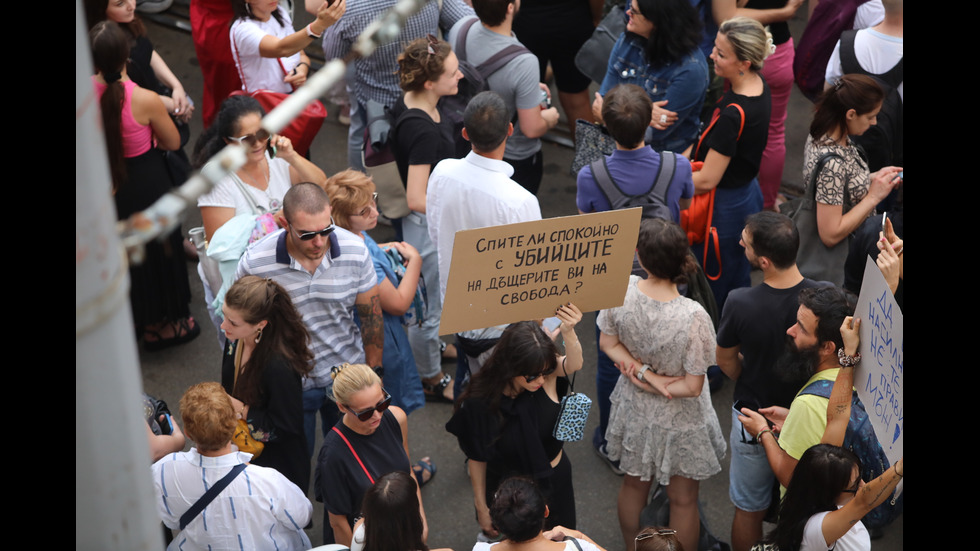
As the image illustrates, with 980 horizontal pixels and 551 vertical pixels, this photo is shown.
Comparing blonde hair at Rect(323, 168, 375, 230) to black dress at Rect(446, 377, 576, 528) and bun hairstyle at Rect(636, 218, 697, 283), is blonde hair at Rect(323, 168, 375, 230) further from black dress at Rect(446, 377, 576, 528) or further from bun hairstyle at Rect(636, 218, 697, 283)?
bun hairstyle at Rect(636, 218, 697, 283)

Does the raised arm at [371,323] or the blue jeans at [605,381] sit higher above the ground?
the raised arm at [371,323]

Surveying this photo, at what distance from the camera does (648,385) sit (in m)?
3.84

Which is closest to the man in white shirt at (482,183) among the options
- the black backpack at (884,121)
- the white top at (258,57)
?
the white top at (258,57)

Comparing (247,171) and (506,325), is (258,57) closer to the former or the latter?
(247,171)

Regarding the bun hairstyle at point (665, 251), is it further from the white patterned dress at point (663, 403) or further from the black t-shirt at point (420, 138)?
the black t-shirt at point (420, 138)

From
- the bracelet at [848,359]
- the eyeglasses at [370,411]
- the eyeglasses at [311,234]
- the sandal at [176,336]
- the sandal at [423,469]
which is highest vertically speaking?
the eyeglasses at [311,234]

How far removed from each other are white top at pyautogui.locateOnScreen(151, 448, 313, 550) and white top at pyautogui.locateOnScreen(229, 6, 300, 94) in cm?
281

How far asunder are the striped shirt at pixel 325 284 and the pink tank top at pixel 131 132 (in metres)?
1.34

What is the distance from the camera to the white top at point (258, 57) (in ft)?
17.2

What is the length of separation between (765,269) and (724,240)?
3.79 feet

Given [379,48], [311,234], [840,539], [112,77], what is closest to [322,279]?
[311,234]

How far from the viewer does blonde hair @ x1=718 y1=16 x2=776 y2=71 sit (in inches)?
181

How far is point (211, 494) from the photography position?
314 cm

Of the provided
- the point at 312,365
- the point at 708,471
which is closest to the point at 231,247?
the point at 312,365
